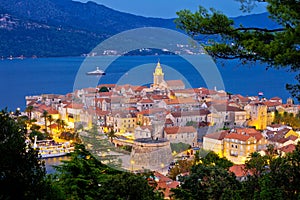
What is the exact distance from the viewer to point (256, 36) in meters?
3.51

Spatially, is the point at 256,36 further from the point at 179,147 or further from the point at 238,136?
the point at 238,136

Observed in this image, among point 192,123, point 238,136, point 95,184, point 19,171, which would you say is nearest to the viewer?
point 19,171

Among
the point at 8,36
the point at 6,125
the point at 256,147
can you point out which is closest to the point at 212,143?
the point at 256,147

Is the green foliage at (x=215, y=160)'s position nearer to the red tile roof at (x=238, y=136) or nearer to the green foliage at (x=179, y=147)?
A: the green foliage at (x=179, y=147)

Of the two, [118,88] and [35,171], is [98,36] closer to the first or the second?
[118,88]

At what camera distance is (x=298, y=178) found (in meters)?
4.89

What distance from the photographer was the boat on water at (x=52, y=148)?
1646cm

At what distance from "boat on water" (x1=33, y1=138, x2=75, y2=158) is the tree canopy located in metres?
13.1

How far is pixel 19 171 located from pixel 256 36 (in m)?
2.16

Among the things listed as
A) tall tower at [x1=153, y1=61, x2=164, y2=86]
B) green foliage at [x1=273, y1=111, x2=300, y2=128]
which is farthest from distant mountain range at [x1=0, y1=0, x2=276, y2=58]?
green foliage at [x1=273, y1=111, x2=300, y2=128]

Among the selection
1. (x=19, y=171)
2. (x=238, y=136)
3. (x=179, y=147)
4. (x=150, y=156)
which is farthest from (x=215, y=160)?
(x=19, y=171)

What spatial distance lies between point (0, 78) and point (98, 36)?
48459 mm

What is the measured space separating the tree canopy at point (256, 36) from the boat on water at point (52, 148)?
1310 cm

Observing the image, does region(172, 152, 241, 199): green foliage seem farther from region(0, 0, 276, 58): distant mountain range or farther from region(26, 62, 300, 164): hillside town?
region(0, 0, 276, 58): distant mountain range
